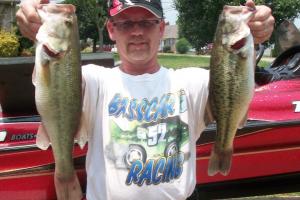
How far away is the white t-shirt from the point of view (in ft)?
7.99

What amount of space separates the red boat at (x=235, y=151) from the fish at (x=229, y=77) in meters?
1.80

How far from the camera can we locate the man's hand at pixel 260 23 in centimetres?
242

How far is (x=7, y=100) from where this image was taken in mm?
4309

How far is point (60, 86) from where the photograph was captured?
2252 millimetres

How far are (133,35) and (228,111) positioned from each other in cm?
56

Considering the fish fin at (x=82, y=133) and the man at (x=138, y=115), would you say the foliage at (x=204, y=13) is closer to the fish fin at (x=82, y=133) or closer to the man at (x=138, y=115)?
the man at (x=138, y=115)

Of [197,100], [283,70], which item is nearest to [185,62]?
[283,70]

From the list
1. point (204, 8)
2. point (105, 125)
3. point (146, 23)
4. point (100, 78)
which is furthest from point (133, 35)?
point (204, 8)

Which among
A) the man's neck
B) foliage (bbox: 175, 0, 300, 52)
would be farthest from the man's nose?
foliage (bbox: 175, 0, 300, 52)

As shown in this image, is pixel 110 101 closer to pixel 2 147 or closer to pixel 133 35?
pixel 133 35

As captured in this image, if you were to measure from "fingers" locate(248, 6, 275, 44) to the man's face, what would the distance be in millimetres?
438

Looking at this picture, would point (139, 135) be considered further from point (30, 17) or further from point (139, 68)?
point (30, 17)

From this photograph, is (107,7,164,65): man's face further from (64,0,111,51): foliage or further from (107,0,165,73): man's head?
(64,0,111,51): foliage

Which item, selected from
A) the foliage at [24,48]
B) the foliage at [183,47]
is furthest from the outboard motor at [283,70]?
the foliage at [183,47]
